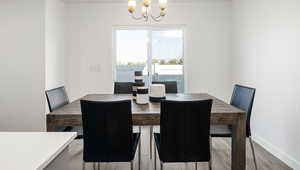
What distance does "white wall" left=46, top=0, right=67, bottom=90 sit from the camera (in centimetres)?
372

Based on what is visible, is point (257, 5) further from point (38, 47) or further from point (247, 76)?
point (38, 47)

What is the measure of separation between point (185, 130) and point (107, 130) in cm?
62

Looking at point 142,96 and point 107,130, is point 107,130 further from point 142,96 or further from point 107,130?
point 142,96

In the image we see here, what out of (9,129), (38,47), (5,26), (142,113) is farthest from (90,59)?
(142,113)

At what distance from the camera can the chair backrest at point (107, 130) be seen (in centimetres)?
172

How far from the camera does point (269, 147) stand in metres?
3.05

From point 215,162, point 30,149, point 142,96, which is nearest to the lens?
point 30,149

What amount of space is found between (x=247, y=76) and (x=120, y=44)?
250cm

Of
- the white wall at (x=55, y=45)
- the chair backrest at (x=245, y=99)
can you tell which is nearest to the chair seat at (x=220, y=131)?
the chair backrest at (x=245, y=99)

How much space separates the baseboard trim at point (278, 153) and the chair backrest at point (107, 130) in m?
1.91

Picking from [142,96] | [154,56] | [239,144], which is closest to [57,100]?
[142,96]

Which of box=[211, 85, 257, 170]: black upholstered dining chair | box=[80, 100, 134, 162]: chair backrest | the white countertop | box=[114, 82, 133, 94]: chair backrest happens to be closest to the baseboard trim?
box=[211, 85, 257, 170]: black upholstered dining chair

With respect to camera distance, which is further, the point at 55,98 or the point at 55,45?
the point at 55,45

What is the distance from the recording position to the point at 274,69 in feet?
9.50
